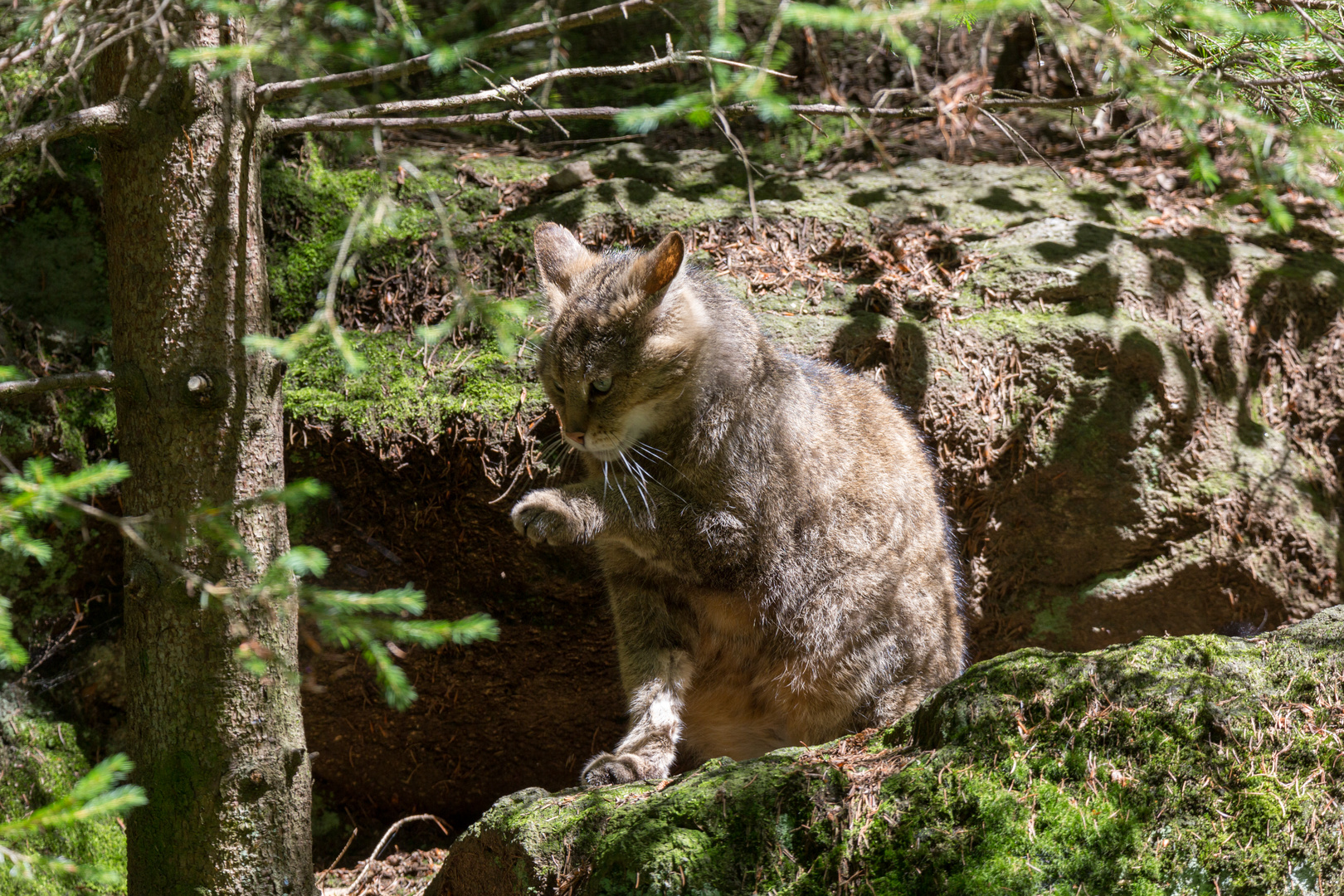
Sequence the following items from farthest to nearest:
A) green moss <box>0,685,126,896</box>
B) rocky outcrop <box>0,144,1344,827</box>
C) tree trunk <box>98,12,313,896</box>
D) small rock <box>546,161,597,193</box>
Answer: small rock <box>546,161,597,193</box> < rocky outcrop <box>0,144,1344,827</box> < green moss <box>0,685,126,896</box> < tree trunk <box>98,12,313,896</box>

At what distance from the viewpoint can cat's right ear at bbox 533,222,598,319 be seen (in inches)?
176

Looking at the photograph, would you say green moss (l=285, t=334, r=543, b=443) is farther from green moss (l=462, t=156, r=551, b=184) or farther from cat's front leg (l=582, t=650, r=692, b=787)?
cat's front leg (l=582, t=650, r=692, b=787)

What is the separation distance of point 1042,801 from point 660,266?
2.47 meters

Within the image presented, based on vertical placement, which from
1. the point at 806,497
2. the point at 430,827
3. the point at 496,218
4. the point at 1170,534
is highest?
the point at 496,218

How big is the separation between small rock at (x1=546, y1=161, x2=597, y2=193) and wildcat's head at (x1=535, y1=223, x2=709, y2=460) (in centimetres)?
195

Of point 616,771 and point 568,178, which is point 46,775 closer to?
point 616,771

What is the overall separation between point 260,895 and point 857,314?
4208 mm

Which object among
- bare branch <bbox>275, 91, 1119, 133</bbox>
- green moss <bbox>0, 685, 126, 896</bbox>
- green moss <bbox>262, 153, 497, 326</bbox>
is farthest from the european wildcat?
green moss <bbox>0, 685, 126, 896</bbox>

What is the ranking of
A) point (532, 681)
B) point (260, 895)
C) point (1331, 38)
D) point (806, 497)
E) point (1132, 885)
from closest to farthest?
point (1132, 885) → point (1331, 38) → point (260, 895) → point (806, 497) → point (532, 681)

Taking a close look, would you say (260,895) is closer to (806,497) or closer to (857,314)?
(806,497)

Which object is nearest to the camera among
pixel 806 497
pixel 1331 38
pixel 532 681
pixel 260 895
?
pixel 1331 38

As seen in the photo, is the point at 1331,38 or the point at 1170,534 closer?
the point at 1331,38

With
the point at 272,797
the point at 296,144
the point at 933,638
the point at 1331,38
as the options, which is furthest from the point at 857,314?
the point at 272,797

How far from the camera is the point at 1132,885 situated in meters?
2.64
